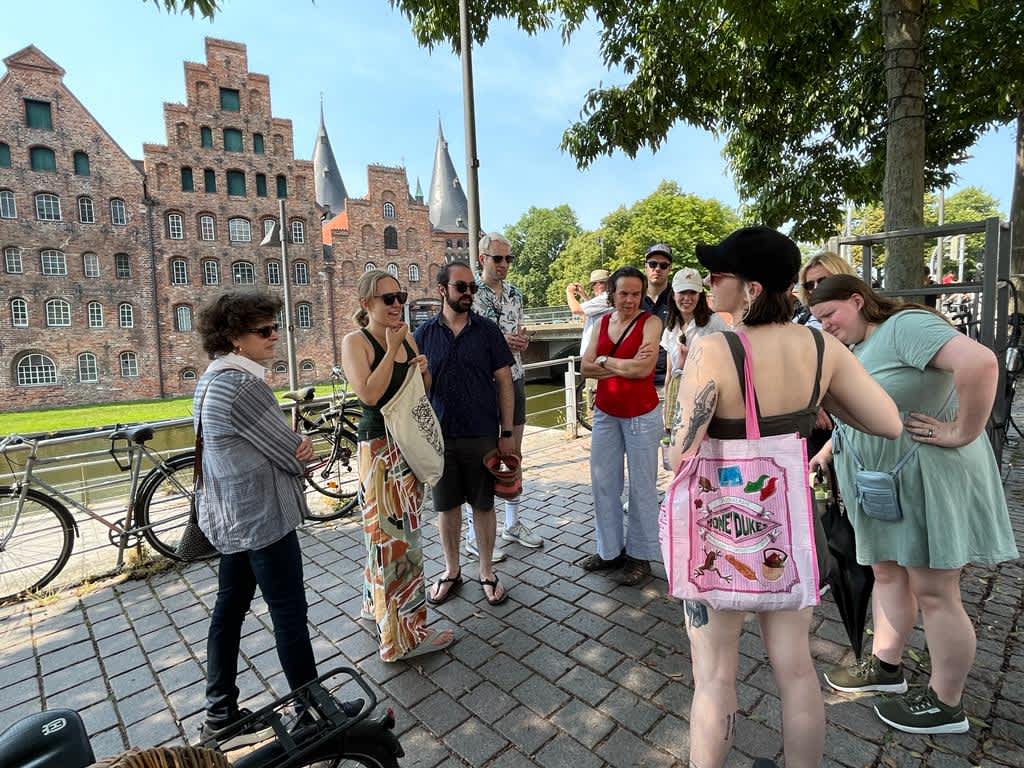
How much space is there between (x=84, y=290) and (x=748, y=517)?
3848cm

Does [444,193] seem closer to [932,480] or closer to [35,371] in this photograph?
[35,371]

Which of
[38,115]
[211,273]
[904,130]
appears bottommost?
[904,130]

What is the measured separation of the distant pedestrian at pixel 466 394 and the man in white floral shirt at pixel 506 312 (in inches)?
18.7

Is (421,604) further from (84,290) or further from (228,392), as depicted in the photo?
(84,290)

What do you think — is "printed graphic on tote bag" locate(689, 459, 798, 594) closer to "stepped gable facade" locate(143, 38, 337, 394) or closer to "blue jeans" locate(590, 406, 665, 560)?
"blue jeans" locate(590, 406, 665, 560)

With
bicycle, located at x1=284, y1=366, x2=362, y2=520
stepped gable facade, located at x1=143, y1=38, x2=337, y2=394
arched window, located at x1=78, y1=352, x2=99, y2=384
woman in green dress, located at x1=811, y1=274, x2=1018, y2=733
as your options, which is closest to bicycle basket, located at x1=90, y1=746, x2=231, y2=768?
woman in green dress, located at x1=811, y1=274, x2=1018, y2=733

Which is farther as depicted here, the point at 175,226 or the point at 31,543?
the point at 175,226

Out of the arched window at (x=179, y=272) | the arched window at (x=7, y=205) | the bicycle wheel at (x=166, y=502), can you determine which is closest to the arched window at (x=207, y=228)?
the arched window at (x=179, y=272)

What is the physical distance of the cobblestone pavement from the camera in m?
2.18

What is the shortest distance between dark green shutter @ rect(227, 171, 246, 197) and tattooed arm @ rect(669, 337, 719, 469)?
40112 millimetres

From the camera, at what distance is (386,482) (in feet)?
9.13

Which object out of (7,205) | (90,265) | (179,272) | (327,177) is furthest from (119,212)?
(327,177)

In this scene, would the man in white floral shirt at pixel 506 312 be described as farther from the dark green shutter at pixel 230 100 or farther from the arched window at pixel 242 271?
the dark green shutter at pixel 230 100

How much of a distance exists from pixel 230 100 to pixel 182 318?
14470 mm
